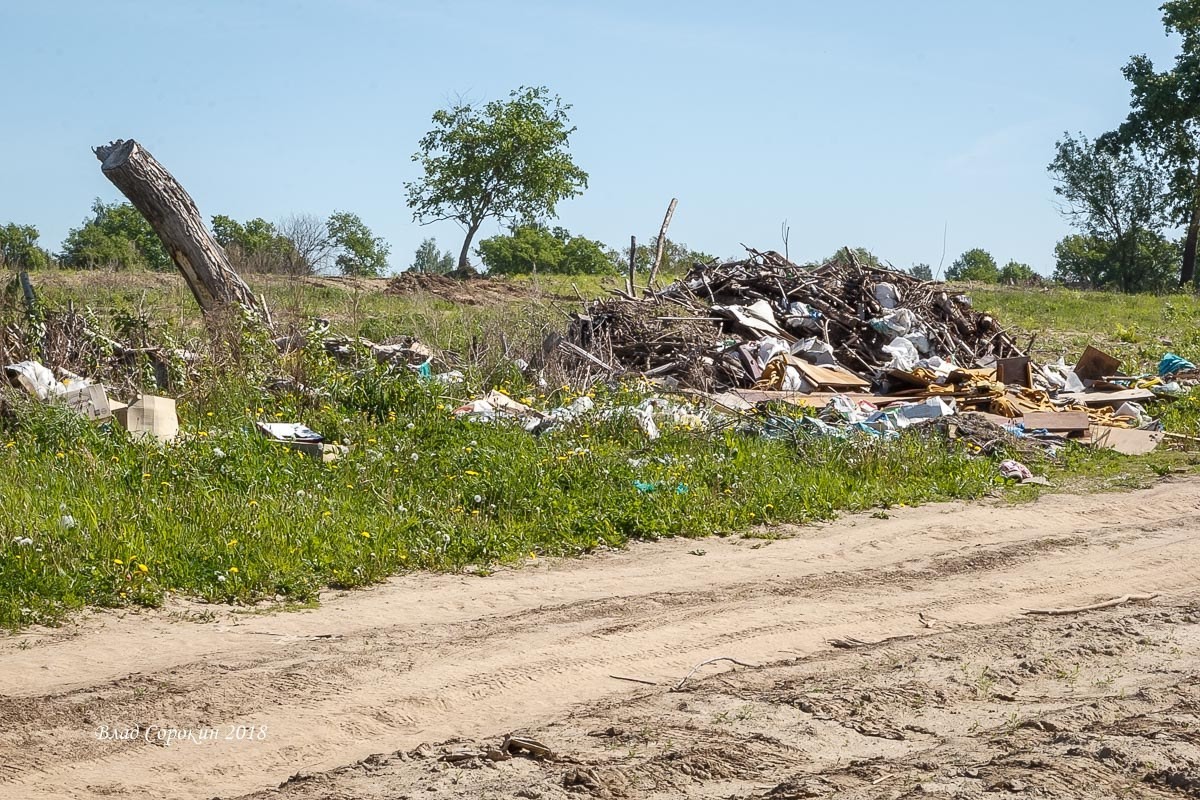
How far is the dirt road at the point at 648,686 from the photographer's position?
3.74m

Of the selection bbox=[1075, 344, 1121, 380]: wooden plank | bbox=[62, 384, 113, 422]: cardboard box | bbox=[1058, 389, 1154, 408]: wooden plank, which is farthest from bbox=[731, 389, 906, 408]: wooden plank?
bbox=[62, 384, 113, 422]: cardboard box

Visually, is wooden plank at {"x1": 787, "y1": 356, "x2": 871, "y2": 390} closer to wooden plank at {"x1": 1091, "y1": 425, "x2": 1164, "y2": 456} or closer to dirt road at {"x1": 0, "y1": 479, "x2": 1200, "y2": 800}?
wooden plank at {"x1": 1091, "y1": 425, "x2": 1164, "y2": 456}

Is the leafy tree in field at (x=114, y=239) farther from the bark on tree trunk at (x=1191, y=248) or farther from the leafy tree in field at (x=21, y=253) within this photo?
the bark on tree trunk at (x=1191, y=248)

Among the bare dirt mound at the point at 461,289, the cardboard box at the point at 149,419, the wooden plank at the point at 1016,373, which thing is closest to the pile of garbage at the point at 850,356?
the wooden plank at the point at 1016,373

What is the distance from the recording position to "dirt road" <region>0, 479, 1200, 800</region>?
374 cm

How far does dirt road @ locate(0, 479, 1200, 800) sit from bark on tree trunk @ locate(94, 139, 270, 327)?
6.31 m

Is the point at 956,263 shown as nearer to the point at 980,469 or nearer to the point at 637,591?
the point at 980,469

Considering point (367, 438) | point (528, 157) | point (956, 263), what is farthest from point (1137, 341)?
point (956, 263)

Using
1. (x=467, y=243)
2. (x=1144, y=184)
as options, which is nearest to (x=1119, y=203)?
(x=1144, y=184)

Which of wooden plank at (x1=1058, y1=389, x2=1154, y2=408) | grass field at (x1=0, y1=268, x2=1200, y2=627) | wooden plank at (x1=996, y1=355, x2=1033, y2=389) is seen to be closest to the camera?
grass field at (x1=0, y1=268, x2=1200, y2=627)

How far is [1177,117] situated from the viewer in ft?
129

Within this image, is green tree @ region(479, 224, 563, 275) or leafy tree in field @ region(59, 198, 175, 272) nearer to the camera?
leafy tree in field @ region(59, 198, 175, 272)

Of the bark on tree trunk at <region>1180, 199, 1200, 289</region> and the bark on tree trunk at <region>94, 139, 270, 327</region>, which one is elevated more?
the bark on tree trunk at <region>1180, 199, 1200, 289</region>

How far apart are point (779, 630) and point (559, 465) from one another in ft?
10.1
